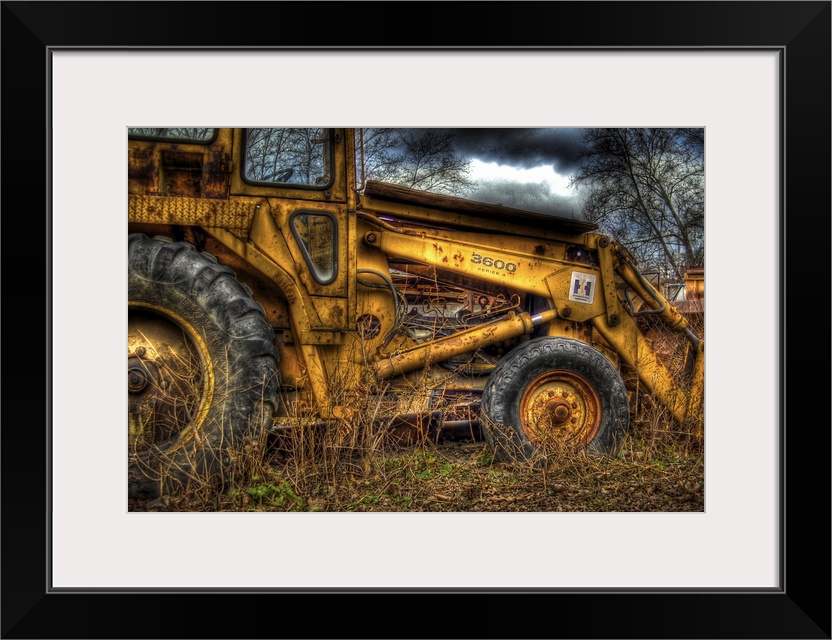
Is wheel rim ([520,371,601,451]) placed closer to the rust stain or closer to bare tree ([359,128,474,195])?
bare tree ([359,128,474,195])

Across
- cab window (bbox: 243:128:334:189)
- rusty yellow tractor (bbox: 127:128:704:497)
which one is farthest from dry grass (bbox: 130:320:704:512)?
cab window (bbox: 243:128:334:189)

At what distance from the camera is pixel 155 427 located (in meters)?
3.76

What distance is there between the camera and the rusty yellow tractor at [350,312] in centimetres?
379

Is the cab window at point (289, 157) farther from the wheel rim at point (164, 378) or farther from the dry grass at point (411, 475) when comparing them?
the dry grass at point (411, 475)

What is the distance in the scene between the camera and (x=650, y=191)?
439 centimetres

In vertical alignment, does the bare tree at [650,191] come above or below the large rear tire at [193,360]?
above

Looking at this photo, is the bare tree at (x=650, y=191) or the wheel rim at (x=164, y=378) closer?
the wheel rim at (x=164, y=378)

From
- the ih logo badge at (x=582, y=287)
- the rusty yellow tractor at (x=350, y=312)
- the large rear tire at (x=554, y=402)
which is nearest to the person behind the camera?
the rusty yellow tractor at (x=350, y=312)

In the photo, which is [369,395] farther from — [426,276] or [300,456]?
[426,276]

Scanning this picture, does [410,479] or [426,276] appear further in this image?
[426,276]

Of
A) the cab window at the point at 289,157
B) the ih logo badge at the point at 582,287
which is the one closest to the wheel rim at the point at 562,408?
the ih logo badge at the point at 582,287

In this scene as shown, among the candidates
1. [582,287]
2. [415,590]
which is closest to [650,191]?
[582,287]
